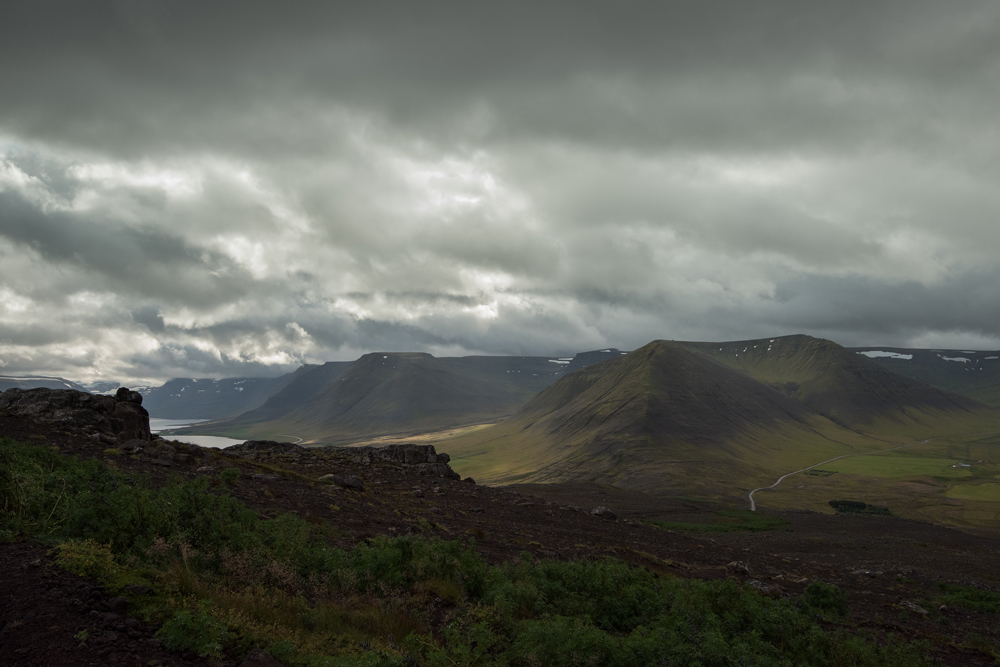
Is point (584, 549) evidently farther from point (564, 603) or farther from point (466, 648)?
point (466, 648)

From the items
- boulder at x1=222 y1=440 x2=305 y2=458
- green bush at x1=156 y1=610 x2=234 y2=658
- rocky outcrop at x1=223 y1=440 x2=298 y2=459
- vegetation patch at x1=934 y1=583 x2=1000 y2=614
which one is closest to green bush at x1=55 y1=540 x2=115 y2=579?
green bush at x1=156 y1=610 x2=234 y2=658

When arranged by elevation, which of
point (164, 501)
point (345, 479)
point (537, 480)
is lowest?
point (537, 480)

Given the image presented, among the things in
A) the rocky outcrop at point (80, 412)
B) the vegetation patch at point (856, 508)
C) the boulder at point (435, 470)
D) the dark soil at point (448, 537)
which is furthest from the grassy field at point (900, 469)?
the rocky outcrop at point (80, 412)

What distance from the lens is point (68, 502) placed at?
11969 mm

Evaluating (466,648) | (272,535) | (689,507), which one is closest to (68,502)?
(272,535)

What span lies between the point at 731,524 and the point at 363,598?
8482 cm

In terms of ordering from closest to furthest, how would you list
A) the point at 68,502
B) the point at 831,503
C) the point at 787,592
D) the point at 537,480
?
1. the point at 68,502
2. the point at 787,592
3. the point at 831,503
4. the point at 537,480

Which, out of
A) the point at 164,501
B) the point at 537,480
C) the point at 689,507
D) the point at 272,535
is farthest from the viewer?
the point at 537,480

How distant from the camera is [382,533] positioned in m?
21.0

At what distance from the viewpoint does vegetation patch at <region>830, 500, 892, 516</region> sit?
122 m

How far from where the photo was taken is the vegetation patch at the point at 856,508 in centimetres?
12219

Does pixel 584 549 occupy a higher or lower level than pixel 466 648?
lower

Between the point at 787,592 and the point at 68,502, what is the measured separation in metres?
29.6

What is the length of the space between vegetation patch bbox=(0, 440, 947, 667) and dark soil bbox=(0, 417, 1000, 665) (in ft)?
2.67
